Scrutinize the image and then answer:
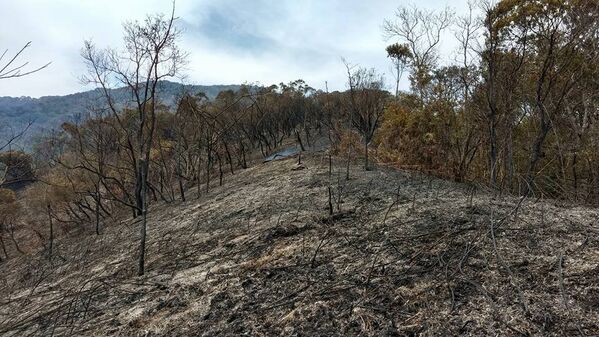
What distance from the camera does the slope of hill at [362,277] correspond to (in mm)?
3055

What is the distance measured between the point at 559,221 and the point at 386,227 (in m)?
1.85

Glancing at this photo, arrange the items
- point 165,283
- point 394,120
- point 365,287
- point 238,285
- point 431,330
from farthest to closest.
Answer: point 394,120, point 165,283, point 238,285, point 365,287, point 431,330

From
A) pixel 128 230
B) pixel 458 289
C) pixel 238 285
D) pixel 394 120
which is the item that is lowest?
pixel 128 230

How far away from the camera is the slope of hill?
3.05 metres

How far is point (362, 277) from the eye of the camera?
3.93 m

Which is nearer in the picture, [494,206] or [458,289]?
[458,289]

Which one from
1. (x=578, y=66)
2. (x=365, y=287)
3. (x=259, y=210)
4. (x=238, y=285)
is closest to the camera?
(x=365, y=287)

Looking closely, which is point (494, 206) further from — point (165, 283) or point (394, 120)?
point (394, 120)

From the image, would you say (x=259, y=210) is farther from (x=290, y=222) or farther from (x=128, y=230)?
(x=128, y=230)

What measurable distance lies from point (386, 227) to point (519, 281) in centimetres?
208

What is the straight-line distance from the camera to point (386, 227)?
5.25 m

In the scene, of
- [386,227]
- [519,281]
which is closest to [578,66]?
[386,227]

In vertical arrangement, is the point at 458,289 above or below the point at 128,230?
above

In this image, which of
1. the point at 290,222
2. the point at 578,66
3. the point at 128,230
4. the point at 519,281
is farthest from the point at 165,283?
the point at 578,66
